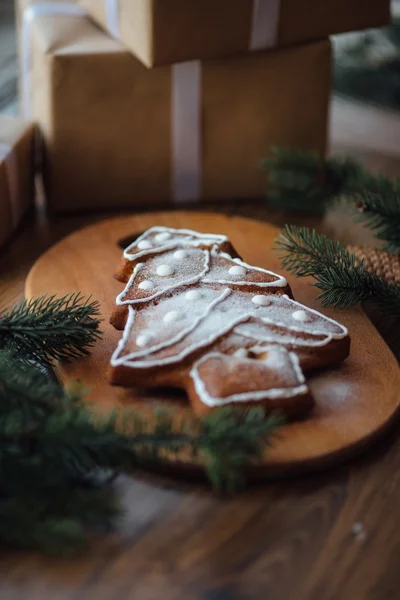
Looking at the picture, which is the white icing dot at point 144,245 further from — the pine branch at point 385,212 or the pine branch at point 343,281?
the pine branch at point 385,212

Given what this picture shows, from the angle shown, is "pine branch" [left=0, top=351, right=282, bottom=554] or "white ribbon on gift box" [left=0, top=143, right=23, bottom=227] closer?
"pine branch" [left=0, top=351, right=282, bottom=554]

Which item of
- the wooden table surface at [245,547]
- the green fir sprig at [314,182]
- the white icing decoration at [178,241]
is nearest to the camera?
the wooden table surface at [245,547]

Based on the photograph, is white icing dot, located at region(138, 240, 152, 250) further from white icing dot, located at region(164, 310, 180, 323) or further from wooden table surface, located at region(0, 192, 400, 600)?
wooden table surface, located at region(0, 192, 400, 600)

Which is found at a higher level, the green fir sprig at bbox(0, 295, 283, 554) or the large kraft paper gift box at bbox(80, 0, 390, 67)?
the large kraft paper gift box at bbox(80, 0, 390, 67)

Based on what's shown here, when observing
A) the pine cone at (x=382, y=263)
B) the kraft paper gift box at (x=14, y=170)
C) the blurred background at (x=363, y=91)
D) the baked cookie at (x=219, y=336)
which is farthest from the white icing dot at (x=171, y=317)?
the blurred background at (x=363, y=91)

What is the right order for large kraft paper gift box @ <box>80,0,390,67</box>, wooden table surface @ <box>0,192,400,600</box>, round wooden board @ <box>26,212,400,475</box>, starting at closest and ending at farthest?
wooden table surface @ <box>0,192,400,600</box> → round wooden board @ <box>26,212,400,475</box> → large kraft paper gift box @ <box>80,0,390,67</box>

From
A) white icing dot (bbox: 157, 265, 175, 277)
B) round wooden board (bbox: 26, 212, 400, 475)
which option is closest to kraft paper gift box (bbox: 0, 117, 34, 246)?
round wooden board (bbox: 26, 212, 400, 475)
